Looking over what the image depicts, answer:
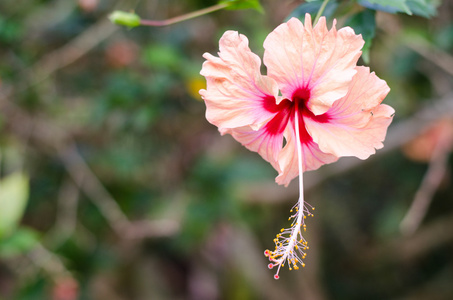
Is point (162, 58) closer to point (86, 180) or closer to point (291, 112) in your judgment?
point (86, 180)

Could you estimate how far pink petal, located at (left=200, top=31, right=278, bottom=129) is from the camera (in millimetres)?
778

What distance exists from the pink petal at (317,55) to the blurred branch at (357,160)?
1224 mm

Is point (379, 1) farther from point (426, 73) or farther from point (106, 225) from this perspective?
point (106, 225)

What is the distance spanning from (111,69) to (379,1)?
6.10 ft

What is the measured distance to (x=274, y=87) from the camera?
2.68 ft

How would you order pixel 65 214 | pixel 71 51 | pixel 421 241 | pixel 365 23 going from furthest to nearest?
pixel 421 241
pixel 65 214
pixel 71 51
pixel 365 23

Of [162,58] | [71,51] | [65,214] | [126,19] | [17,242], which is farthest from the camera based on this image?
[65,214]

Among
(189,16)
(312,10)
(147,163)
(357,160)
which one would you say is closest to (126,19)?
(189,16)

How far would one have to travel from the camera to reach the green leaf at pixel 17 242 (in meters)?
1.68

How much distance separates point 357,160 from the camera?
2.09 m

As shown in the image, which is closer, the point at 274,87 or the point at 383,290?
the point at 274,87

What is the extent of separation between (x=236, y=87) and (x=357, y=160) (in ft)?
4.56

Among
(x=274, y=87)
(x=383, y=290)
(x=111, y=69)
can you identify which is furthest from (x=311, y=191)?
(x=274, y=87)

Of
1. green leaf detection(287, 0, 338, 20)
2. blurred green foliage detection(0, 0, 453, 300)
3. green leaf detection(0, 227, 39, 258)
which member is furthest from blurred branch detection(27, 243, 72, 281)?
green leaf detection(287, 0, 338, 20)
